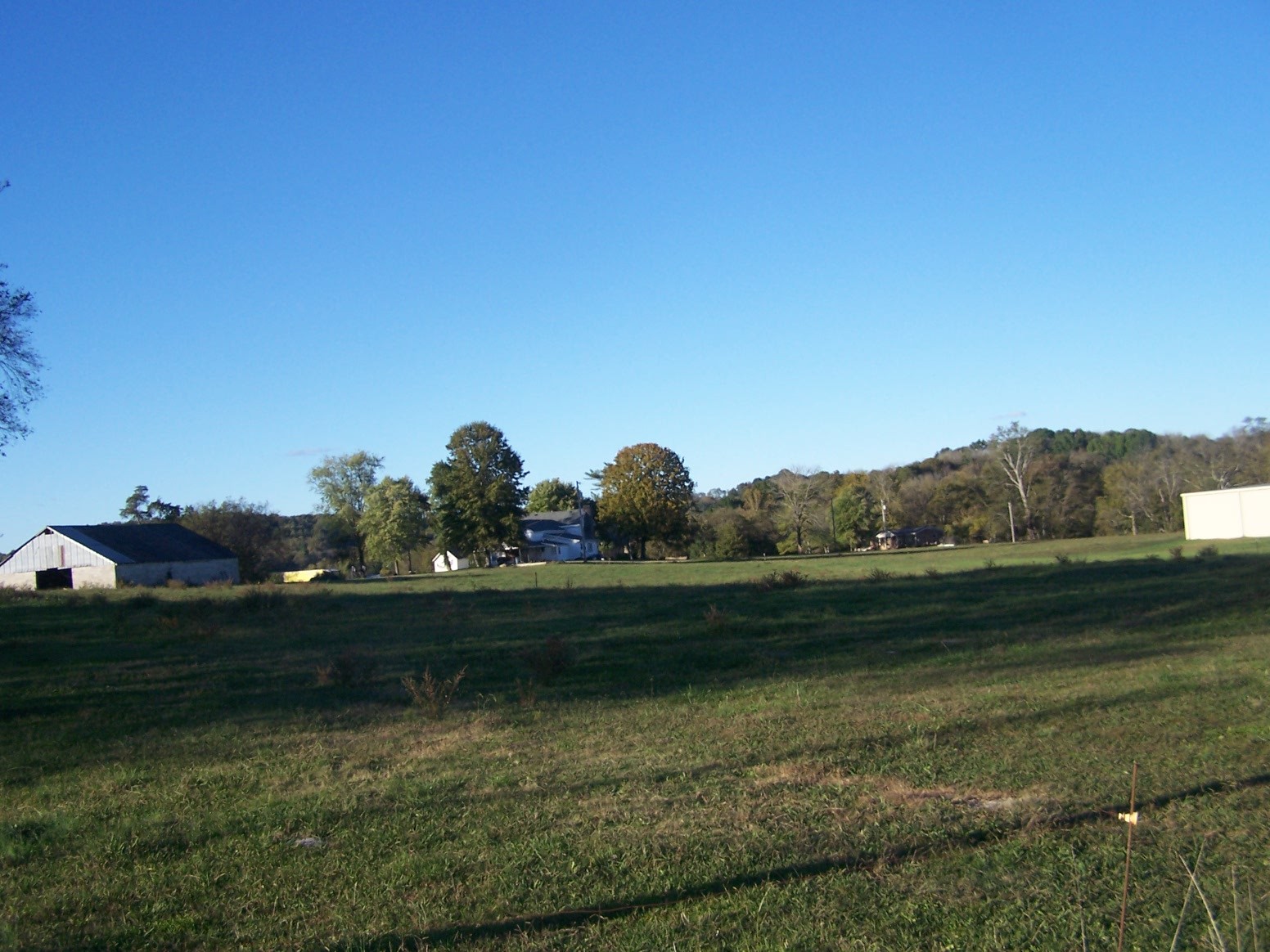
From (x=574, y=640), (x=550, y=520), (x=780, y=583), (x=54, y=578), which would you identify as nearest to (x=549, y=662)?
(x=574, y=640)

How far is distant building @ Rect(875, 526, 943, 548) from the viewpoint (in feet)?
326

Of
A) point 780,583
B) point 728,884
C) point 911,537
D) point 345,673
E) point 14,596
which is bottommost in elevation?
point 911,537

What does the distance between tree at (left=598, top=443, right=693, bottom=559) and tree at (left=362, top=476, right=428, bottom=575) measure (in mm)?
19568

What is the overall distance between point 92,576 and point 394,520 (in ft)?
110

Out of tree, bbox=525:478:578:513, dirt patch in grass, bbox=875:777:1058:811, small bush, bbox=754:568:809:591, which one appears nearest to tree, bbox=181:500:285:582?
tree, bbox=525:478:578:513

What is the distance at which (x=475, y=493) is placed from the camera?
79.4 meters

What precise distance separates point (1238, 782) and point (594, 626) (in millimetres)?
13978

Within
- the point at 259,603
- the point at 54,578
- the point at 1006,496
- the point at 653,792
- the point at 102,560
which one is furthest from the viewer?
the point at 1006,496

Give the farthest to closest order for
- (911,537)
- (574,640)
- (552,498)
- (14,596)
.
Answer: (552,498)
(911,537)
(14,596)
(574,640)

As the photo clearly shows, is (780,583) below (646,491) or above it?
below

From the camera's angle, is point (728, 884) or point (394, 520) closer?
point (728, 884)

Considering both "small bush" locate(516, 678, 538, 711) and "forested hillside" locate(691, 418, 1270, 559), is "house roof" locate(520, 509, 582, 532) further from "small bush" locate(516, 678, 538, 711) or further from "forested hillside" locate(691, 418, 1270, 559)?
"small bush" locate(516, 678, 538, 711)

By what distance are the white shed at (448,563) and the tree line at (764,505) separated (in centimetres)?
136

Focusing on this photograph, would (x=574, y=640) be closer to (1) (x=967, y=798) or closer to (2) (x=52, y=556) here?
(1) (x=967, y=798)
